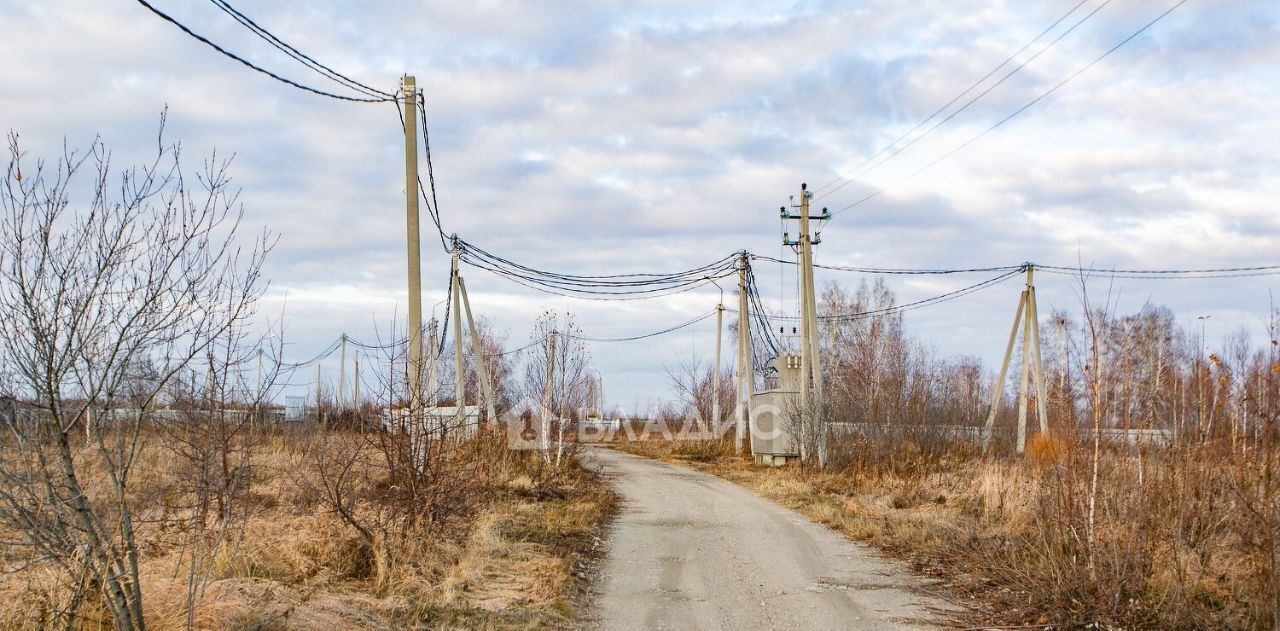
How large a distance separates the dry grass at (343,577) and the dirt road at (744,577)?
2.05ft

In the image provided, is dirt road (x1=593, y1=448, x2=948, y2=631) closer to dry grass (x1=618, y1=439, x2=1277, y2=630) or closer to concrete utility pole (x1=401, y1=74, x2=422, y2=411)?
dry grass (x1=618, y1=439, x2=1277, y2=630)

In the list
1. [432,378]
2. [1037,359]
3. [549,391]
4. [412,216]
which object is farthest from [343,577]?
[1037,359]

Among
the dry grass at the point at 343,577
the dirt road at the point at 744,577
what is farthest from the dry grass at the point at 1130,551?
the dry grass at the point at 343,577

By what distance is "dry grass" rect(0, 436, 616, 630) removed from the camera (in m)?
6.29

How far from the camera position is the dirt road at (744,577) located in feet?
26.6

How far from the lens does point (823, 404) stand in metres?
23.3

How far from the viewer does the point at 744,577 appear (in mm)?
9961

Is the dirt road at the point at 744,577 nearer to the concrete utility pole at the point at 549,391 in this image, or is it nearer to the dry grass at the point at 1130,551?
the dry grass at the point at 1130,551

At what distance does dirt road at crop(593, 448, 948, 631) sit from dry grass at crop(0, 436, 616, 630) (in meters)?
0.63

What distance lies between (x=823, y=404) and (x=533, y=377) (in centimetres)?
858

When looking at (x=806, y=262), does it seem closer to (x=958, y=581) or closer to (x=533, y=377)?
(x=533, y=377)

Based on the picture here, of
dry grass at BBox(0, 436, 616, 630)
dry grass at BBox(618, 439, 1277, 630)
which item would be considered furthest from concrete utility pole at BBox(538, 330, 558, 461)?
dry grass at BBox(618, 439, 1277, 630)

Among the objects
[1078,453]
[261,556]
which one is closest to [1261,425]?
[1078,453]

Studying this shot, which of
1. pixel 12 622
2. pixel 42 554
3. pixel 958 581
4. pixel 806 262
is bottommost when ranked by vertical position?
pixel 958 581
